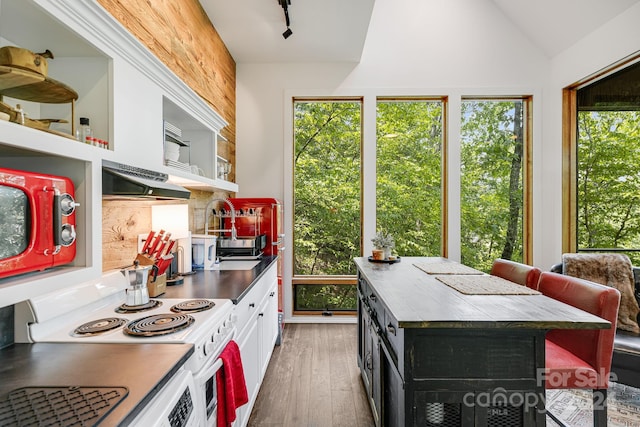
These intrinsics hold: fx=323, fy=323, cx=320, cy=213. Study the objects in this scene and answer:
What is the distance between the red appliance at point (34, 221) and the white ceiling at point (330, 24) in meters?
2.53

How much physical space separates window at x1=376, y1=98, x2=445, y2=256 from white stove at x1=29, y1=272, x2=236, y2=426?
2.71 metres

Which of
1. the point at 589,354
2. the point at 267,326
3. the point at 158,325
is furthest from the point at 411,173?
the point at 158,325

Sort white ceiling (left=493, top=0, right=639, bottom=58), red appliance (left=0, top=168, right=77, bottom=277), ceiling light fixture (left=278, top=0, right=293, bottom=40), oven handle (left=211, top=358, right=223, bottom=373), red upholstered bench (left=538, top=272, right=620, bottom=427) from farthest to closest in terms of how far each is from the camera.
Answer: white ceiling (left=493, top=0, right=639, bottom=58) < ceiling light fixture (left=278, top=0, right=293, bottom=40) < red upholstered bench (left=538, top=272, right=620, bottom=427) < oven handle (left=211, top=358, right=223, bottom=373) < red appliance (left=0, top=168, right=77, bottom=277)

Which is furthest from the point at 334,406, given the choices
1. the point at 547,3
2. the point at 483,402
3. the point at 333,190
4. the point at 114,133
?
the point at 547,3

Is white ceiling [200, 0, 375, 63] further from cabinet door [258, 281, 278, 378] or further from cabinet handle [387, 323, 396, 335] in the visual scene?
cabinet handle [387, 323, 396, 335]

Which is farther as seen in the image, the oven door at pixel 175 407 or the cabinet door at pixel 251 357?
the cabinet door at pixel 251 357

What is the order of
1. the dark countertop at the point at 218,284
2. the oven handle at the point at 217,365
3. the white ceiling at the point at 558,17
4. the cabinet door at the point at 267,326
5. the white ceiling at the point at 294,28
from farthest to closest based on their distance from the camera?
the white ceiling at the point at 558,17 → the white ceiling at the point at 294,28 → the cabinet door at the point at 267,326 → the dark countertop at the point at 218,284 → the oven handle at the point at 217,365

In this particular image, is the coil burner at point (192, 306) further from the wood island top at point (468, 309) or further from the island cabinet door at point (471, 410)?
the island cabinet door at point (471, 410)

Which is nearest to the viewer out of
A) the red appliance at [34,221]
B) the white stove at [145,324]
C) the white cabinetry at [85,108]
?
the red appliance at [34,221]

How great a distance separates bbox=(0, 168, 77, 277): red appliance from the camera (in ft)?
2.61

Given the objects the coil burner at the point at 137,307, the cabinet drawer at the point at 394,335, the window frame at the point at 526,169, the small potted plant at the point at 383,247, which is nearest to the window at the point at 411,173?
the window frame at the point at 526,169

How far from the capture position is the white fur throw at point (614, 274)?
2359 millimetres

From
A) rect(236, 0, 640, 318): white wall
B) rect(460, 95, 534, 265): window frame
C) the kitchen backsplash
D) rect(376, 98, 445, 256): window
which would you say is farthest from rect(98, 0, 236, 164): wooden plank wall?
rect(460, 95, 534, 265): window frame

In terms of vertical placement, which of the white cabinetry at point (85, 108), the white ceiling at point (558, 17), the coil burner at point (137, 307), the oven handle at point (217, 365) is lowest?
the oven handle at point (217, 365)
